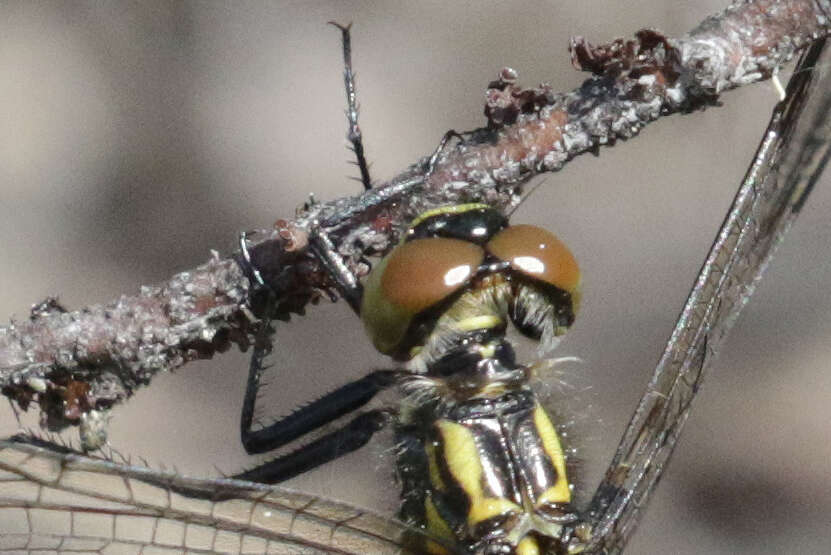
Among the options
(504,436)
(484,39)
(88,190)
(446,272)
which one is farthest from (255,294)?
(484,39)

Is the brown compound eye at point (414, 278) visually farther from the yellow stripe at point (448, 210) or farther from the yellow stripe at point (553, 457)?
the yellow stripe at point (553, 457)

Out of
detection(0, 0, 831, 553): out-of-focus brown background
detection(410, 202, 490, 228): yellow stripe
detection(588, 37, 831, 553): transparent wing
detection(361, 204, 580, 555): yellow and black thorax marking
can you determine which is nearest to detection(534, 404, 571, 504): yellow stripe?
detection(361, 204, 580, 555): yellow and black thorax marking

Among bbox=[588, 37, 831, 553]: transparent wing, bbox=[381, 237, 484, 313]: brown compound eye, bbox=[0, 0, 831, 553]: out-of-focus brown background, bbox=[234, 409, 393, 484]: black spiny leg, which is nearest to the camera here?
bbox=[381, 237, 484, 313]: brown compound eye

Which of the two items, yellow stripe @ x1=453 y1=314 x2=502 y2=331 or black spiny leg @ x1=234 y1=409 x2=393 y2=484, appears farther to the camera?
black spiny leg @ x1=234 y1=409 x2=393 y2=484

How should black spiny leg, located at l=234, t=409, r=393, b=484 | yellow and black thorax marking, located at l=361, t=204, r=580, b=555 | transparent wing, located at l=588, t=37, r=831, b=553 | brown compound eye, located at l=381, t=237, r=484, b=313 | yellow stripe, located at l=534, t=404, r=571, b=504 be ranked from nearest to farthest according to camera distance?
brown compound eye, located at l=381, t=237, r=484, b=313 → yellow and black thorax marking, located at l=361, t=204, r=580, b=555 → yellow stripe, located at l=534, t=404, r=571, b=504 → transparent wing, located at l=588, t=37, r=831, b=553 → black spiny leg, located at l=234, t=409, r=393, b=484

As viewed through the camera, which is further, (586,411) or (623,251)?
(623,251)

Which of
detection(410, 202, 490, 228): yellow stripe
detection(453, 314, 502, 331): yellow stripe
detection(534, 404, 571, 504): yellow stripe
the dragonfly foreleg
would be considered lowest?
detection(534, 404, 571, 504): yellow stripe

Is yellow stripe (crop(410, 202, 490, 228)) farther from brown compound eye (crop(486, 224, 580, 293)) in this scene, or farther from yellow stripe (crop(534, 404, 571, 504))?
yellow stripe (crop(534, 404, 571, 504))

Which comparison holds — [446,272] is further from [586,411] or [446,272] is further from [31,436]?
[31,436]
